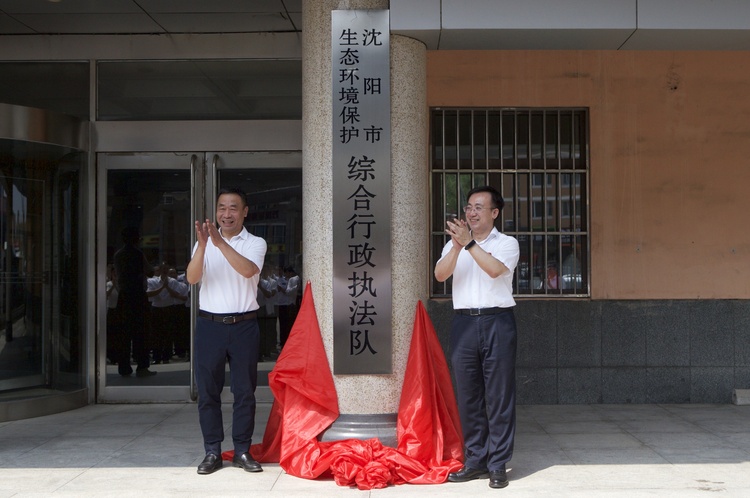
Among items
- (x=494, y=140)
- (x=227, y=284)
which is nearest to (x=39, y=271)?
(x=227, y=284)

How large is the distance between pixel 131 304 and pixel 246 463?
3.06 metres

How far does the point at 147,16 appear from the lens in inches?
291

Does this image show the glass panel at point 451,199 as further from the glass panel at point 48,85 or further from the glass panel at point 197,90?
the glass panel at point 48,85

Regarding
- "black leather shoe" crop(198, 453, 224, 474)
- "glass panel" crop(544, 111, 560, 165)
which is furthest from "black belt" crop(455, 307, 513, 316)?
"glass panel" crop(544, 111, 560, 165)

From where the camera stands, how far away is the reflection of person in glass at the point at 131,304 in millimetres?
7785

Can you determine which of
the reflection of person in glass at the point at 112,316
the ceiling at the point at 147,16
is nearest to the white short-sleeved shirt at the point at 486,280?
the ceiling at the point at 147,16

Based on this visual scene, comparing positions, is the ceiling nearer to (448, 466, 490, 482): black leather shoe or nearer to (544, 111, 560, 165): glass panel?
(544, 111, 560, 165): glass panel

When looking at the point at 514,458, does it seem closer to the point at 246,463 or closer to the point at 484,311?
the point at 484,311

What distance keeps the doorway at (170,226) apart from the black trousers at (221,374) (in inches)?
99.1

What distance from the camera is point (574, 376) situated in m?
7.60

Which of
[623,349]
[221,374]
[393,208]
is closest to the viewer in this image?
[221,374]

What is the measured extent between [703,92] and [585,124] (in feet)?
3.54

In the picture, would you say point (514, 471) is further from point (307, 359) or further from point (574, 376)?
point (574, 376)

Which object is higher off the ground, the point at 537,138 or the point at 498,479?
the point at 537,138
